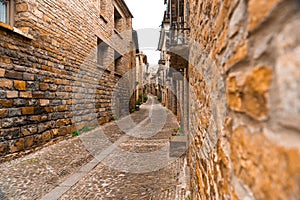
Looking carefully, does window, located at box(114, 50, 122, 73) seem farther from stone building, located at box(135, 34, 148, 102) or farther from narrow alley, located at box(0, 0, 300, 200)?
stone building, located at box(135, 34, 148, 102)

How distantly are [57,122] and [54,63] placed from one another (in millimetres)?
1465

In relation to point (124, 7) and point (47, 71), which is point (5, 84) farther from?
point (124, 7)

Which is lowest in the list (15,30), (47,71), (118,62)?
(47,71)

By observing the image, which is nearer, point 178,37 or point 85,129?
point 178,37

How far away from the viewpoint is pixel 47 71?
487 cm

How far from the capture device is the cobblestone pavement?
9.07 feet

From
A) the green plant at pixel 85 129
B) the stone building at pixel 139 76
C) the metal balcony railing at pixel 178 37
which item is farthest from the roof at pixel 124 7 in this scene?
the metal balcony railing at pixel 178 37

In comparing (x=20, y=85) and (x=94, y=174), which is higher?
(x=20, y=85)

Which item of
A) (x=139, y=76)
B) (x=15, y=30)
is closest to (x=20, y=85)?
(x=15, y=30)

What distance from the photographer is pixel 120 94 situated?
37.0 feet

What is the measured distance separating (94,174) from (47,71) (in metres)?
2.78

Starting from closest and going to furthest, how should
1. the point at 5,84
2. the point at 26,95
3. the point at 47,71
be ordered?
the point at 5,84 → the point at 26,95 → the point at 47,71

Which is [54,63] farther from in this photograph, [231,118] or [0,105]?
[231,118]

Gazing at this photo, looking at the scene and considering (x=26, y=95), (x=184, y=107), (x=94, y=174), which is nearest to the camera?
(x=94, y=174)
